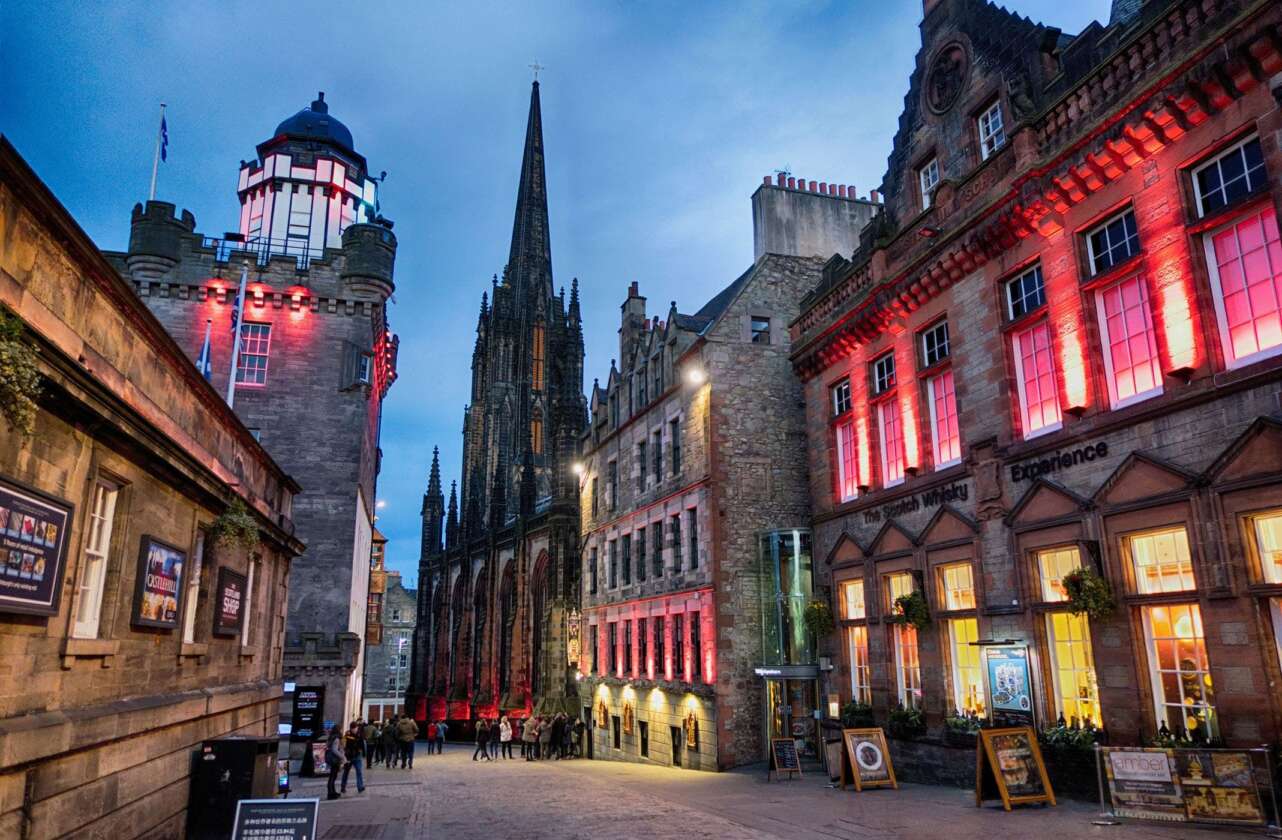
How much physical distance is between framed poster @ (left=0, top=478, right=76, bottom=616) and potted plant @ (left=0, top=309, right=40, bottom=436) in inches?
19.9

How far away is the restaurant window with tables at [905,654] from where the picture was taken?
18.8 meters

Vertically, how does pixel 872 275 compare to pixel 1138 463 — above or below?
above

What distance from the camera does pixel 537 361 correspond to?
91125 millimetres

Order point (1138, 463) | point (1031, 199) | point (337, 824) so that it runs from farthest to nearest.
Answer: point (1031, 199) → point (337, 824) → point (1138, 463)

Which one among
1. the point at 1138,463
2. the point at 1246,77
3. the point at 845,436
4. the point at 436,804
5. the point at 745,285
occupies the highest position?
the point at 745,285

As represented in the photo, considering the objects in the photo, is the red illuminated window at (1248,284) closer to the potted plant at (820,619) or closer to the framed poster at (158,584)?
the potted plant at (820,619)

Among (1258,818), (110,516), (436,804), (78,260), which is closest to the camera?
(78,260)

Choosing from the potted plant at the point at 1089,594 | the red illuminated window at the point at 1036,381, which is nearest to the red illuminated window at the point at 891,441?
the red illuminated window at the point at 1036,381

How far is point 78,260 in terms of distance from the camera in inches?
314

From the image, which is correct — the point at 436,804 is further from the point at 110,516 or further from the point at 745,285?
the point at 745,285

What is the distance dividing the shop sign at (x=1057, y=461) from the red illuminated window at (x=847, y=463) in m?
6.14

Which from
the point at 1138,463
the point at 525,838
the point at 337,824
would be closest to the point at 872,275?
the point at 1138,463

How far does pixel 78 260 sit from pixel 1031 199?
48.3 feet

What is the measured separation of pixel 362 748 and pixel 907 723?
528 inches
